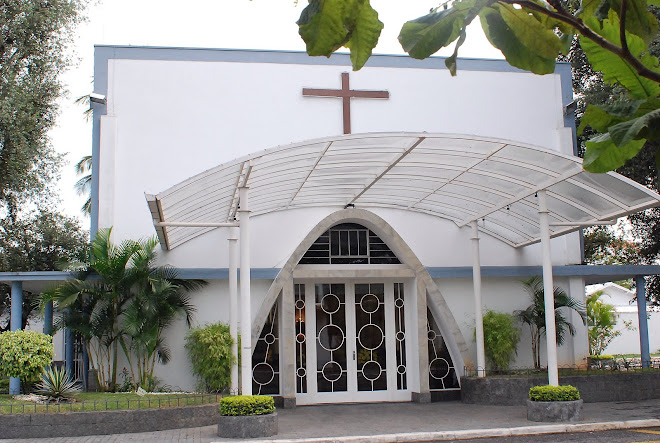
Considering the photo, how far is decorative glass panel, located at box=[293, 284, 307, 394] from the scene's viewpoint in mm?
15555

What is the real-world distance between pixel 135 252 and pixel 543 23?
1383 centimetres

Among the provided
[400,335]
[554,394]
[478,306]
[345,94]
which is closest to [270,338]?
[400,335]

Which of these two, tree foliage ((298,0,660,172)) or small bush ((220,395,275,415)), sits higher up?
tree foliage ((298,0,660,172))

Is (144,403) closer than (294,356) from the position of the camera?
Yes

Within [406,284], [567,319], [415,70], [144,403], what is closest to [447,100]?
[415,70]

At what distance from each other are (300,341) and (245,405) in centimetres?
478

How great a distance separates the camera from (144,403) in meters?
11.9

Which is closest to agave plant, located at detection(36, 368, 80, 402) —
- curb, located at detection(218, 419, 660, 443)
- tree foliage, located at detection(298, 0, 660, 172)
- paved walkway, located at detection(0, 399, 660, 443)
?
paved walkway, located at detection(0, 399, 660, 443)

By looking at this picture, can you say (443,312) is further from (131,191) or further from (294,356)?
(131,191)

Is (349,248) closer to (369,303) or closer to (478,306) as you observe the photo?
(369,303)

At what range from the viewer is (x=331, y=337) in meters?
15.9

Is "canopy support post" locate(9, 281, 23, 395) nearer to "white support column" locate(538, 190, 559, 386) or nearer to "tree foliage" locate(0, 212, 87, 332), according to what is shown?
"tree foliage" locate(0, 212, 87, 332)

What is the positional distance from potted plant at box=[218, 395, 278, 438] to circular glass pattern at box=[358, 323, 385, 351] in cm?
506

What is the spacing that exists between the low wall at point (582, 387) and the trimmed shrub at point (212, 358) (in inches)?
195
